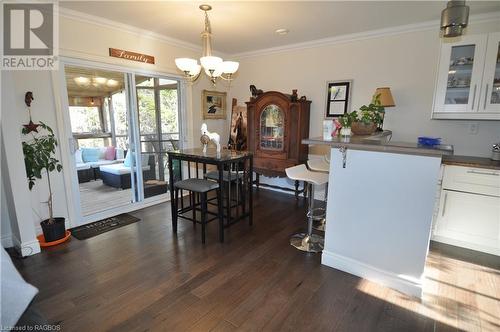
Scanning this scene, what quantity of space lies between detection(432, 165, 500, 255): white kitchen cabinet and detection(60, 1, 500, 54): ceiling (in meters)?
1.73

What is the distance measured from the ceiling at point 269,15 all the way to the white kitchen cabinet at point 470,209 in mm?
1734

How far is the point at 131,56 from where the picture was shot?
11.3 ft

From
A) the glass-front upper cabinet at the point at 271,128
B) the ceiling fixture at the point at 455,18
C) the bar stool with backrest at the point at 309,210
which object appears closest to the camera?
the ceiling fixture at the point at 455,18

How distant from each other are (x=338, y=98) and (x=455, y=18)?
2405 mm

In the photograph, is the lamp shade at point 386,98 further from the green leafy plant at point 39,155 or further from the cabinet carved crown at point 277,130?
the green leafy plant at point 39,155

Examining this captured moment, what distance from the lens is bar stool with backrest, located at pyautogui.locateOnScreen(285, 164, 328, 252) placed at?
8.10ft

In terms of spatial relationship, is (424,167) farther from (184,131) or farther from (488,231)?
(184,131)

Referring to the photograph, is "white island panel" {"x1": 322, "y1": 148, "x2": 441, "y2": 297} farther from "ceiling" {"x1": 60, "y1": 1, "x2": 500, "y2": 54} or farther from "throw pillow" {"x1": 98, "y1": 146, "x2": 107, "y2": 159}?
"throw pillow" {"x1": 98, "y1": 146, "x2": 107, "y2": 159}

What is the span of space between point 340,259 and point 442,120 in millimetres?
2209

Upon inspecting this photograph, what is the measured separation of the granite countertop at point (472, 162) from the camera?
249 cm

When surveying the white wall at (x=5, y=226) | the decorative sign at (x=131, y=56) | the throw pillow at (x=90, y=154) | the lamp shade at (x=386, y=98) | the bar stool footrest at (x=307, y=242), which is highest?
the decorative sign at (x=131, y=56)

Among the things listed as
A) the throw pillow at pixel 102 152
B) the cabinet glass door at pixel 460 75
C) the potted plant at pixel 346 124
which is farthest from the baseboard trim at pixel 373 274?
the throw pillow at pixel 102 152

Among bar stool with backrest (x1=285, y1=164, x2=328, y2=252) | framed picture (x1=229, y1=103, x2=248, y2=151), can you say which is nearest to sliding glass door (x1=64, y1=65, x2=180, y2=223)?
framed picture (x1=229, y1=103, x2=248, y2=151)

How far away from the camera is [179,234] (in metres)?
3.01
